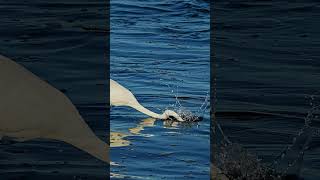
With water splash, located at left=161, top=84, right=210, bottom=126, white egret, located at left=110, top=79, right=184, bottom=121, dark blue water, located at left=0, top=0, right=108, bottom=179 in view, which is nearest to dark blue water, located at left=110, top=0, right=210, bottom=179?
water splash, located at left=161, top=84, right=210, bottom=126

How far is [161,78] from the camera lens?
13.6 m

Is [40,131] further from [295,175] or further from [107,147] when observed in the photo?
[295,175]

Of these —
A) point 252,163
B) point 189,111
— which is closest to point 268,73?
point 189,111

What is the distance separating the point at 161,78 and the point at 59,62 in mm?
2122

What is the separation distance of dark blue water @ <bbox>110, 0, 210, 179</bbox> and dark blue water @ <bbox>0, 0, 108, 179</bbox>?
11.2 inches

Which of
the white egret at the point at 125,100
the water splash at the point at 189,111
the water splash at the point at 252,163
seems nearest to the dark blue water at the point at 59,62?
the white egret at the point at 125,100

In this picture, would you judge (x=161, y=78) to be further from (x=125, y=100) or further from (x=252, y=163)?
(x=252, y=163)

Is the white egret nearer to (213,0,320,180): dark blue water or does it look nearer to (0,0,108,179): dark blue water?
(0,0,108,179): dark blue water

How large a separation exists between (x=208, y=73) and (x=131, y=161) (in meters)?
4.47

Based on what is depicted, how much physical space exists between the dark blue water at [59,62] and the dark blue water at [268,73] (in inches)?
60.3

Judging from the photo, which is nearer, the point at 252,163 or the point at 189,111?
the point at 252,163

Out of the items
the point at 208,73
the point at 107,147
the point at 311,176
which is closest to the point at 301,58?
the point at 208,73

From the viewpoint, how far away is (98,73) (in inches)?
565

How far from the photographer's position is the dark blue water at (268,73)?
36.3 ft
